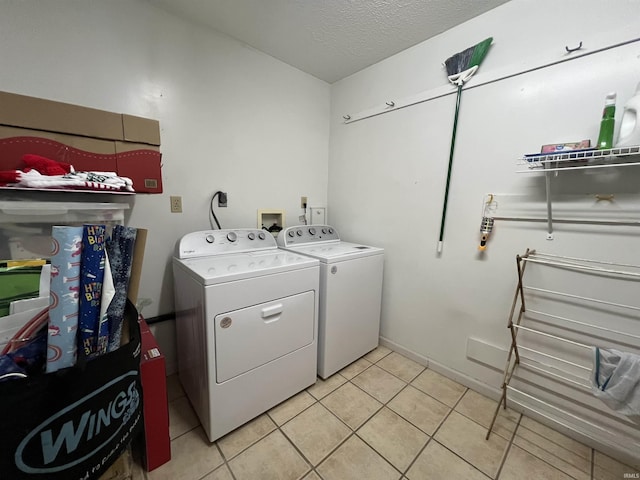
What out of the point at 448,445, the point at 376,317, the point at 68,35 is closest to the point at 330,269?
the point at 376,317

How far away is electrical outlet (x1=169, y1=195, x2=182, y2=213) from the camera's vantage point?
5.49 ft

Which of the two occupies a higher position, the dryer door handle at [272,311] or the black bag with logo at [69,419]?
the black bag with logo at [69,419]

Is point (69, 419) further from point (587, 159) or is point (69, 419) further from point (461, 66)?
point (461, 66)

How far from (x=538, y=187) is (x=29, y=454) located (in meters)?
2.12

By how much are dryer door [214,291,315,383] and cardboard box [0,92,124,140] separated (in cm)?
109

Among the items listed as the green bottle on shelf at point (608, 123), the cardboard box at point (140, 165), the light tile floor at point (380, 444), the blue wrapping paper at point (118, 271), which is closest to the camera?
the blue wrapping paper at point (118, 271)

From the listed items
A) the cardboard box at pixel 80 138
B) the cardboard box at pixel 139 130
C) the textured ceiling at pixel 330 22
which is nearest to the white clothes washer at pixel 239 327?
the cardboard box at pixel 80 138

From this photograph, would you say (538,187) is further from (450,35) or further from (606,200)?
(450,35)

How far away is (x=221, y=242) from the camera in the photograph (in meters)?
1.73

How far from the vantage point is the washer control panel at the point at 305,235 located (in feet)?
6.64

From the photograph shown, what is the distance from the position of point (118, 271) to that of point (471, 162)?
1.90 meters

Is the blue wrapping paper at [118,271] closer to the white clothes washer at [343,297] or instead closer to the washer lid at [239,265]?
the washer lid at [239,265]

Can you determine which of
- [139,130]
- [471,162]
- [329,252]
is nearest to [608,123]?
[471,162]

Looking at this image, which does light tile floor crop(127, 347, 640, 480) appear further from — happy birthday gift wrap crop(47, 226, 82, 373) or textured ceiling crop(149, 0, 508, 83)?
textured ceiling crop(149, 0, 508, 83)
